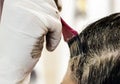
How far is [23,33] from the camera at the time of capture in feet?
1.93

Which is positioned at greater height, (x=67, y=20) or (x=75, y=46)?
(x=75, y=46)

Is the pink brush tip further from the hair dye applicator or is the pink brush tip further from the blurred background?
the blurred background

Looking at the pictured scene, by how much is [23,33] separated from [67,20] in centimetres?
90

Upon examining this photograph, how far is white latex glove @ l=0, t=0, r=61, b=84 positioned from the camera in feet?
1.91

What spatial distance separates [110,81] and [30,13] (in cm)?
19

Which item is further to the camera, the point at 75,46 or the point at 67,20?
the point at 67,20

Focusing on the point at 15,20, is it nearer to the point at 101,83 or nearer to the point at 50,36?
the point at 50,36

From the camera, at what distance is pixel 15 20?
0.59 meters

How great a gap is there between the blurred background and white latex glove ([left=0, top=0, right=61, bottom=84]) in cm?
83

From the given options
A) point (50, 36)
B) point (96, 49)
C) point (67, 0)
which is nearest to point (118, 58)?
point (96, 49)

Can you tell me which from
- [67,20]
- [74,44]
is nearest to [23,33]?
[74,44]

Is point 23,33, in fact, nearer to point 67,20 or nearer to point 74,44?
point 74,44

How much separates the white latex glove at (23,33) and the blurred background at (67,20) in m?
0.83

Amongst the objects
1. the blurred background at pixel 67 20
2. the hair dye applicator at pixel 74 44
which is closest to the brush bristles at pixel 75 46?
the hair dye applicator at pixel 74 44
